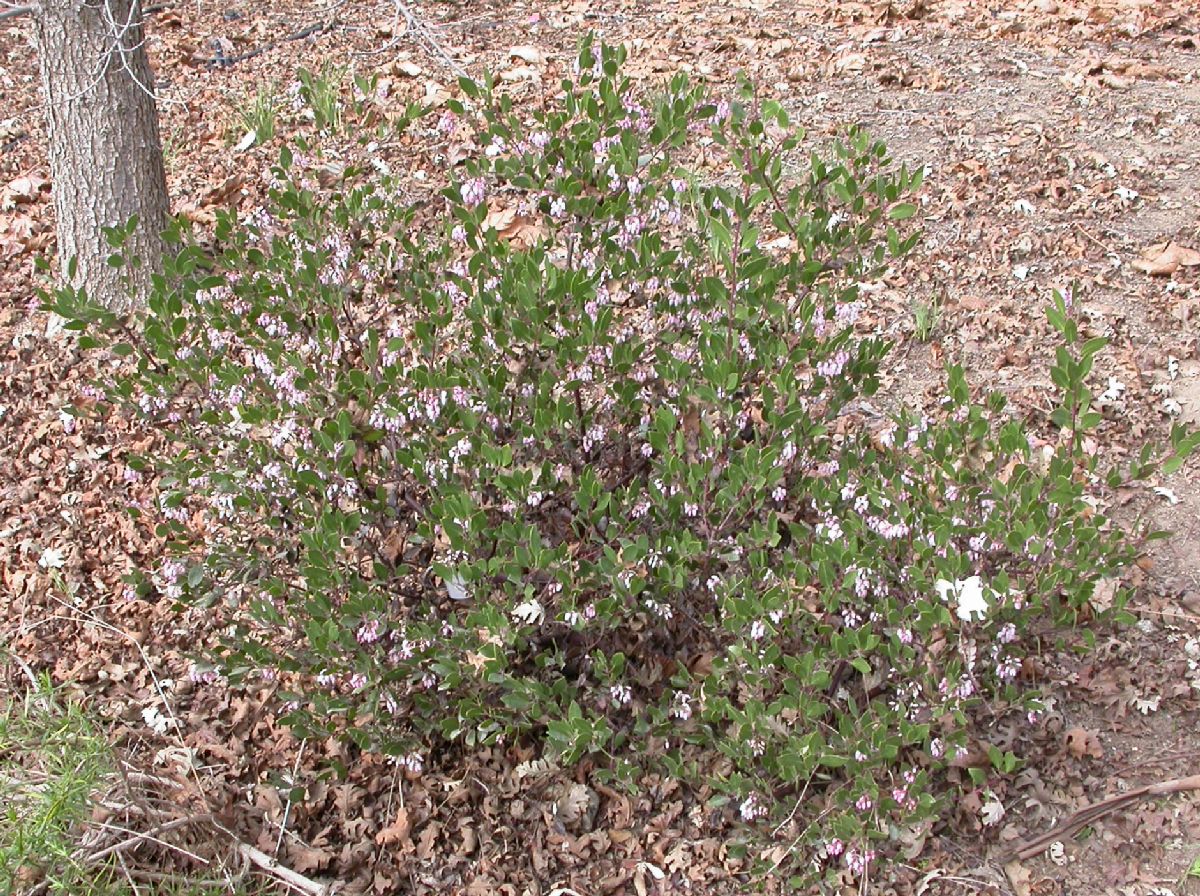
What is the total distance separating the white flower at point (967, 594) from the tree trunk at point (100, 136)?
3.45m

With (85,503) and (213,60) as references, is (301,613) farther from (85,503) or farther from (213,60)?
(213,60)

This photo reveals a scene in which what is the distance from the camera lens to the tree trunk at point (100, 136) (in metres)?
4.44

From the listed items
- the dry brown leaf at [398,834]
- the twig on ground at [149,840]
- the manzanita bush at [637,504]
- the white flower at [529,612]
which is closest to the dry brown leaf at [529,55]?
the manzanita bush at [637,504]

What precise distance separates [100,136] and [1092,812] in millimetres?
4576

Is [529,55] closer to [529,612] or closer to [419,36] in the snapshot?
[419,36]

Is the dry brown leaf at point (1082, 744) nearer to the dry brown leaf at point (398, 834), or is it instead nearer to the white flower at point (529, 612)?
the white flower at point (529, 612)

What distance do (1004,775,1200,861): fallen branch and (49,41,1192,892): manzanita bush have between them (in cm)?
30

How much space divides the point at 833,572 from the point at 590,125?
1.44 metres

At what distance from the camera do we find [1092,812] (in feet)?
9.96

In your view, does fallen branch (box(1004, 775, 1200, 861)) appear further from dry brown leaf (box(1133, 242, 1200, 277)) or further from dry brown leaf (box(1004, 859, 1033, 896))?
dry brown leaf (box(1133, 242, 1200, 277))

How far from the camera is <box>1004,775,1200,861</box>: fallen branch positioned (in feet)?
9.91

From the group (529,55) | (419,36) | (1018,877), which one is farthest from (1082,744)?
(419,36)

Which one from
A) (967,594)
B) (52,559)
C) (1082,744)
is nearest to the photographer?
(967,594)

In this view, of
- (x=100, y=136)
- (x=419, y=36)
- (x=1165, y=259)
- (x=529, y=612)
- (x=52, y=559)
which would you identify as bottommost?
(x=52, y=559)
